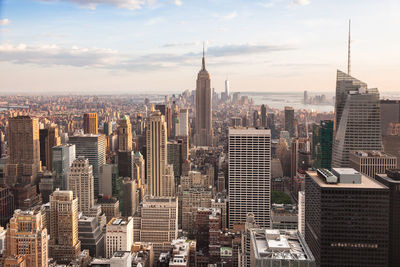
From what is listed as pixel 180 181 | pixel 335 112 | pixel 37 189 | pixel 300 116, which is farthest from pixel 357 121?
pixel 37 189

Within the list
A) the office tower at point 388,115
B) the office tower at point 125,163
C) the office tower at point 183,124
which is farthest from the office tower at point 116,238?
the office tower at point 183,124

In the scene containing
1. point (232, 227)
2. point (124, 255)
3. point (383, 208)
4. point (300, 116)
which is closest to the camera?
point (383, 208)

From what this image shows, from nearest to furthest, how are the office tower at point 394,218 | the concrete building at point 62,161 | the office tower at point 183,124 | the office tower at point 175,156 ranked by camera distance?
the office tower at point 394,218 < the concrete building at point 62,161 < the office tower at point 175,156 < the office tower at point 183,124

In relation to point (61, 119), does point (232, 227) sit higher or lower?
lower

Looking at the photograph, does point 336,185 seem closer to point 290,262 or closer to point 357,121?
point 290,262

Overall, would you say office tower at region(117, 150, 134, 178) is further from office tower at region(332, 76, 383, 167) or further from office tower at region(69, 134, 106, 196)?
office tower at region(332, 76, 383, 167)

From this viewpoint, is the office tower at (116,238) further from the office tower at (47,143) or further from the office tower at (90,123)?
the office tower at (47,143)

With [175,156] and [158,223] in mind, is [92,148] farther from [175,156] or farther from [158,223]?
[158,223]
